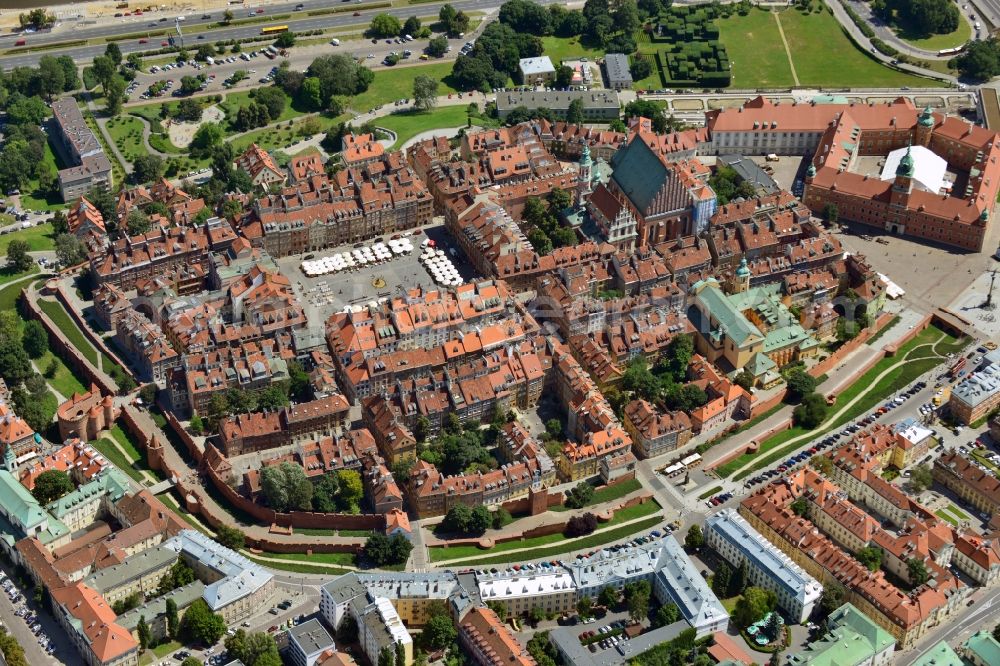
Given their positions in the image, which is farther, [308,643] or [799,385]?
[799,385]

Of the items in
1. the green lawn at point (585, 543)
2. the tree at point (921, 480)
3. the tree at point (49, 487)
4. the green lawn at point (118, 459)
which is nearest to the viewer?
the green lawn at point (585, 543)

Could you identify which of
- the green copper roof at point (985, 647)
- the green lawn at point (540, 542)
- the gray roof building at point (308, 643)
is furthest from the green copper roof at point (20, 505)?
the green copper roof at point (985, 647)

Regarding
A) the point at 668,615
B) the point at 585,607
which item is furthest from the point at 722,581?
the point at 585,607

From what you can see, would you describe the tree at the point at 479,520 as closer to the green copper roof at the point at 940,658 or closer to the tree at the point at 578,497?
the tree at the point at 578,497

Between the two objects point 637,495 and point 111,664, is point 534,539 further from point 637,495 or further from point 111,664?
point 111,664

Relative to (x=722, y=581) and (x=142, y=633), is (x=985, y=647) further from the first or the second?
(x=142, y=633)

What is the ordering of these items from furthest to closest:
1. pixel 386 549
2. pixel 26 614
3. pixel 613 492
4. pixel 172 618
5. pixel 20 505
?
pixel 613 492 < pixel 20 505 < pixel 386 549 < pixel 26 614 < pixel 172 618

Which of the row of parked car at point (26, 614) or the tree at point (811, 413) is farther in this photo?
the tree at point (811, 413)

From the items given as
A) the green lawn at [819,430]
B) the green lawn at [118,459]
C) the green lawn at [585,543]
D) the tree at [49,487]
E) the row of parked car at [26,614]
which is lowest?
the green lawn at [585,543]
